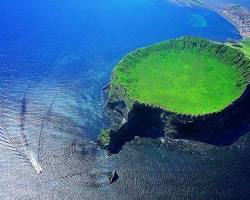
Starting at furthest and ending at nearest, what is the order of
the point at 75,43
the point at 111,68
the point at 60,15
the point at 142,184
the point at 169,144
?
the point at 60,15 < the point at 75,43 < the point at 111,68 < the point at 169,144 < the point at 142,184

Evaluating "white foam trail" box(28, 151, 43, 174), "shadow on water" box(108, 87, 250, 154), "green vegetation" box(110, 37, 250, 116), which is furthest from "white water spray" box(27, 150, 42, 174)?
"green vegetation" box(110, 37, 250, 116)

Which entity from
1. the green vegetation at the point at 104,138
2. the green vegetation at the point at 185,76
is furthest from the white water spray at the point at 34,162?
the green vegetation at the point at 185,76

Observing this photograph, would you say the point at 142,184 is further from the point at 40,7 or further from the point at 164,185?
the point at 40,7

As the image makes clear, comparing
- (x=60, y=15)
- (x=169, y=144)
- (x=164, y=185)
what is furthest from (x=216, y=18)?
(x=164, y=185)

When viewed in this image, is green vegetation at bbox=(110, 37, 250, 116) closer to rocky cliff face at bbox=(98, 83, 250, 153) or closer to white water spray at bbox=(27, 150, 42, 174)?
rocky cliff face at bbox=(98, 83, 250, 153)

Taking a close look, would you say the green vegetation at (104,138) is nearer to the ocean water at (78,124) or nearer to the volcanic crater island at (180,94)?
the volcanic crater island at (180,94)

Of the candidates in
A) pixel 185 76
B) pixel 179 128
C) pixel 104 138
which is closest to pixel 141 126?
pixel 179 128
